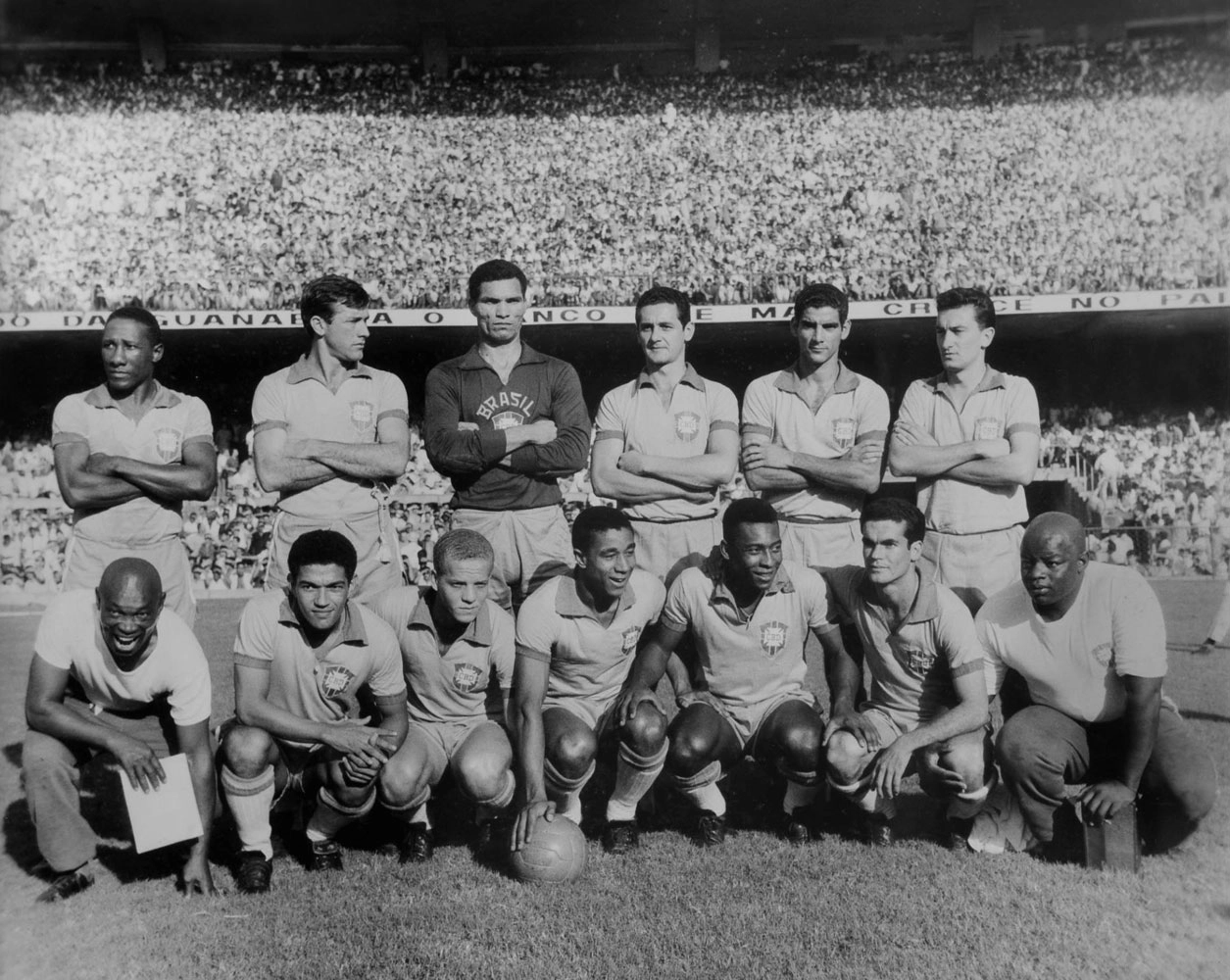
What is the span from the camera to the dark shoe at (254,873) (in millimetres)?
3633

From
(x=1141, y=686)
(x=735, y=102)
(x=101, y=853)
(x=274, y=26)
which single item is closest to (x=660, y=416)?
(x=1141, y=686)

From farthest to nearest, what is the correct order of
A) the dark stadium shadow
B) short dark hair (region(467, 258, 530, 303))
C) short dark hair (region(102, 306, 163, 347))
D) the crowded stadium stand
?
the crowded stadium stand, the dark stadium shadow, short dark hair (region(467, 258, 530, 303)), short dark hair (region(102, 306, 163, 347))

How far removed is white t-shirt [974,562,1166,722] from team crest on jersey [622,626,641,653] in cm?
136

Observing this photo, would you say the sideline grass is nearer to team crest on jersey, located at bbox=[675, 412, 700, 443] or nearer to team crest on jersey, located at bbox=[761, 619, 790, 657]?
team crest on jersey, located at bbox=[761, 619, 790, 657]

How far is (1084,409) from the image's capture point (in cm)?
1695

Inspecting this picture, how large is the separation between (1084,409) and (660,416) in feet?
47.3

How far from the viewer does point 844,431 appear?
15.4ft

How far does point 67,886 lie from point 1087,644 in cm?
381

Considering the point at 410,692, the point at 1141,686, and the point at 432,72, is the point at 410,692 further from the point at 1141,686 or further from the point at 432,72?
the point at 432,72

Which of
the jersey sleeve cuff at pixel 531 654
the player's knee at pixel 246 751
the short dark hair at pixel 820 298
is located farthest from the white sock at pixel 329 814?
the short dark hair at pixel 820 298

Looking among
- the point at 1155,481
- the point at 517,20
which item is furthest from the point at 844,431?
the point at 517,20

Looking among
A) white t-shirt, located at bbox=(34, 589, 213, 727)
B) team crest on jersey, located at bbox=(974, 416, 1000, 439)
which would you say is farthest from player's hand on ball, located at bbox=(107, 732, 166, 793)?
team crest on jersey, located at bbox=(974, 416, 1000, 439)

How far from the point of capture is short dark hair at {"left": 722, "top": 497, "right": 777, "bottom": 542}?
4.03 meters

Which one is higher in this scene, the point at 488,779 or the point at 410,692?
the point at 410,692
